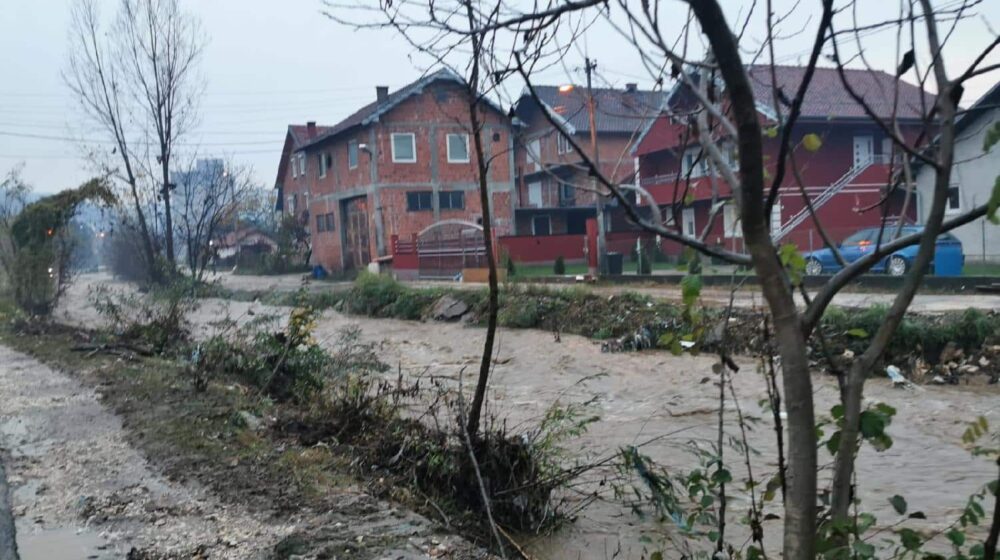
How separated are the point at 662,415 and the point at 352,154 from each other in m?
31.7

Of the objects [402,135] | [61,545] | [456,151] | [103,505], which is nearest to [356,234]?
[402,135]

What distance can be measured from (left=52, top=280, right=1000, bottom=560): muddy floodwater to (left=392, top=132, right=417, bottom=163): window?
2016 centimetres

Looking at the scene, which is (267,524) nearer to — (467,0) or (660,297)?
(467,0)

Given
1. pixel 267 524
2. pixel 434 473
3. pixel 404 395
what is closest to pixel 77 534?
pixel 267 524

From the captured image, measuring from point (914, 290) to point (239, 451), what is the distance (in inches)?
217

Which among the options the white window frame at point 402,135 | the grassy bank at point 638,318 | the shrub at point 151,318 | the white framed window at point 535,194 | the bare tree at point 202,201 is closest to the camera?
the grassy bank at point 638,318

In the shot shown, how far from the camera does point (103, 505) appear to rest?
563 centimetres


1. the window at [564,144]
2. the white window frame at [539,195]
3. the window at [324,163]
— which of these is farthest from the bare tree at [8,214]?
the white window frame at [539,195]

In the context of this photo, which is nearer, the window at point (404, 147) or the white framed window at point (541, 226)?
the window at point (404, 147)

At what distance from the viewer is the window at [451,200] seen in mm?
39531

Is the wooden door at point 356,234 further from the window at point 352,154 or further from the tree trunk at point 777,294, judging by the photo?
the tree trunk at point 777,294

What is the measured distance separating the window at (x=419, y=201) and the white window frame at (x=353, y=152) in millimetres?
3088

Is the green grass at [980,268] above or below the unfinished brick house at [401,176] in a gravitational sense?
below

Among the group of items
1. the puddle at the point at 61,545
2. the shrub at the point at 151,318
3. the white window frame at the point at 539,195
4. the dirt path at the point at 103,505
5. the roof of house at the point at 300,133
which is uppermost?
the roof of house at the point at 300,133
